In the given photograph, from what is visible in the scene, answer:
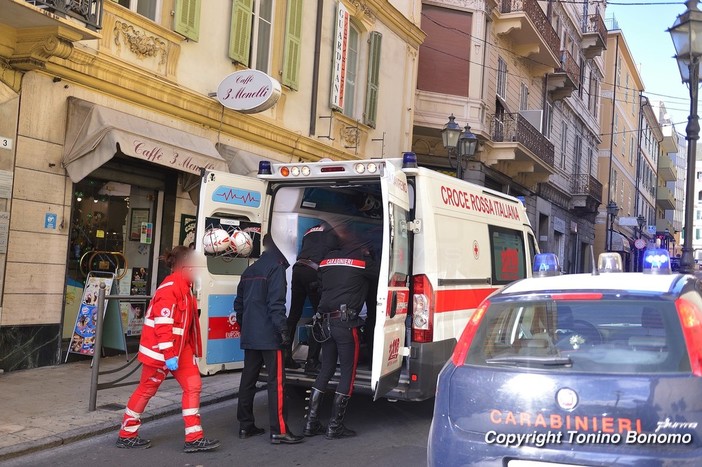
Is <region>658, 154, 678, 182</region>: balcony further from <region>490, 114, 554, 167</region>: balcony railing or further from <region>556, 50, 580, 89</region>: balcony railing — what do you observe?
<region>490, 114, 554, 167</region>: balcony railing

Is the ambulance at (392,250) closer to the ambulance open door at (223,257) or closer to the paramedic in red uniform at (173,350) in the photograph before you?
the ambulance open door at (223,257)

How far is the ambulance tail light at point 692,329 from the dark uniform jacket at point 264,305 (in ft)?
10.5

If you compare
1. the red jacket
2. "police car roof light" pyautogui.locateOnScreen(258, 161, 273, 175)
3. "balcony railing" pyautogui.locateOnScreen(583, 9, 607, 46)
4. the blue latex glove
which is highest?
"balcony railing" pyautogui.locateOnScreen(583, 9, 607, 46)

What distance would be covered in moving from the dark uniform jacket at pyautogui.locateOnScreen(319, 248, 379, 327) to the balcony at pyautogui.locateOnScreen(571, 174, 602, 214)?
90.7 feet

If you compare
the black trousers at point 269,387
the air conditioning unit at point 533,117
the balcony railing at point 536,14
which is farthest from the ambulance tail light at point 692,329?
the air conditioning unit at point 533,117

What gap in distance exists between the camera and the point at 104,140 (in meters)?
8.51

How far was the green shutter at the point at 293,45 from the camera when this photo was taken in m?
12.9

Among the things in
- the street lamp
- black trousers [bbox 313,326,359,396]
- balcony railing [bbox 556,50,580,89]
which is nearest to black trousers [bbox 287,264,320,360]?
black trousers [bbox 313,326,359,396]

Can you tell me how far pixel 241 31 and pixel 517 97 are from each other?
1443 centimetres

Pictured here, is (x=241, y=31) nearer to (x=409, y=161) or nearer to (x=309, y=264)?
(x=309, y=264)

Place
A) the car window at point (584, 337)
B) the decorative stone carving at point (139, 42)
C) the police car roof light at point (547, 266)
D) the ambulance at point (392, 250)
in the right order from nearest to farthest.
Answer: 1. the car window at point (584, 337)
2. the police car roof light at point (547, 266)
3. the ambulance at point (392, 250)
4. the decorative stone carving at point (139, 42)

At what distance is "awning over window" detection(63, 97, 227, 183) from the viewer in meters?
8.52

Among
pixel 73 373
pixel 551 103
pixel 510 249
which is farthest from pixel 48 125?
pixel 551 103

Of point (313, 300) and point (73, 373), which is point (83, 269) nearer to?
point (73, 373)
